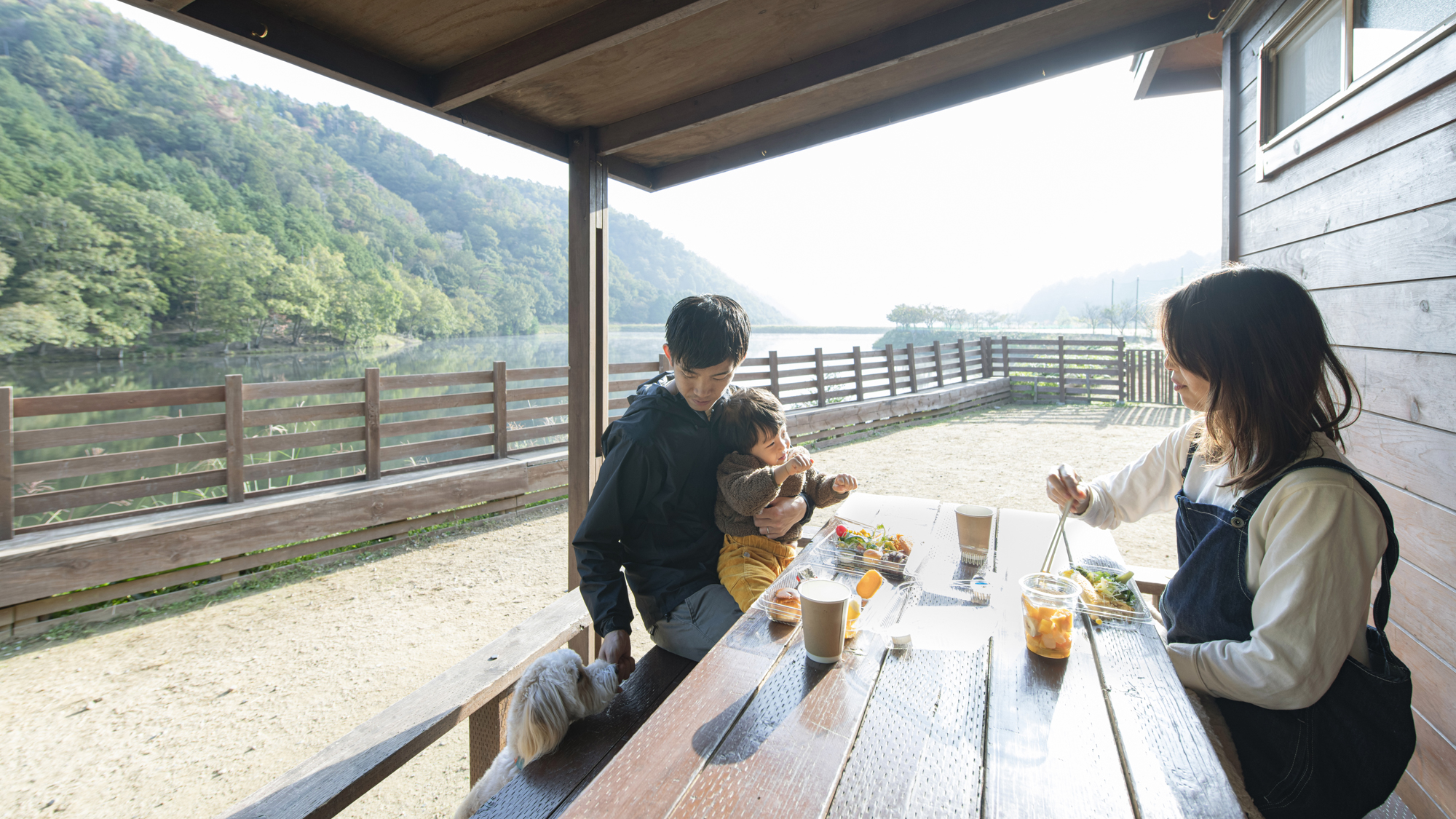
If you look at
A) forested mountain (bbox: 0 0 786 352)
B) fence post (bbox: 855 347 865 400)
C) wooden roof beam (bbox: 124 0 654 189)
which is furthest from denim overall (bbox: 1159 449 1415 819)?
forested mountain (bbox: 0 0 786 352)

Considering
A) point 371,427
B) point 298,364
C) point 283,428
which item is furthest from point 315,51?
point 298,364

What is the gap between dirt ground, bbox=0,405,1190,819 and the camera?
2438 millimetres

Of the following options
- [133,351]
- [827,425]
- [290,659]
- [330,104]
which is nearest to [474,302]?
[133,351]

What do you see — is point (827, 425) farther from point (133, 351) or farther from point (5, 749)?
point (133, 351)

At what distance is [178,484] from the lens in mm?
4371

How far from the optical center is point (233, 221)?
46.9 metres

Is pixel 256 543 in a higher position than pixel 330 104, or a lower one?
lower

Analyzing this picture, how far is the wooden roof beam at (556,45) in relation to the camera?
172 centimetres

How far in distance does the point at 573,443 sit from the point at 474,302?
59788 mm

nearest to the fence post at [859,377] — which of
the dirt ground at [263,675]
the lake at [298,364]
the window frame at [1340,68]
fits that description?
the dirt ground at [263,675]

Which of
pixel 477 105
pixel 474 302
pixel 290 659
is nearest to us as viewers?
pixel 477 105

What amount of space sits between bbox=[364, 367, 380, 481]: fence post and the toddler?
14.7 feet

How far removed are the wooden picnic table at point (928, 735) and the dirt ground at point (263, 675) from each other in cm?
185

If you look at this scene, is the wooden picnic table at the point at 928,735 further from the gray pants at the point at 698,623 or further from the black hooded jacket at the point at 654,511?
the black hooded jacket at the point at 654,511
